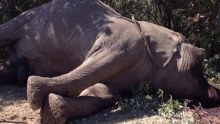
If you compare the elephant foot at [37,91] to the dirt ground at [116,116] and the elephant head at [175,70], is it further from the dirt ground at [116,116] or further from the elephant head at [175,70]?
the elephant head at [175,70]

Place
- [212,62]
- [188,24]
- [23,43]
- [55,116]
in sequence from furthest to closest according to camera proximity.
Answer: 1. [188,24]
2. [212,62]
3. [23,43]
4. [55,116]

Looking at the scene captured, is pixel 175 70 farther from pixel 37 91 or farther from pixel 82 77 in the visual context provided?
pixel 37 91

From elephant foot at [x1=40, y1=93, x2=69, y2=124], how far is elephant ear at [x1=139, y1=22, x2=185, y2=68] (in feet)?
4.92

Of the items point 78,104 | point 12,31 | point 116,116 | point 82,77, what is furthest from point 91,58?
point 12,31

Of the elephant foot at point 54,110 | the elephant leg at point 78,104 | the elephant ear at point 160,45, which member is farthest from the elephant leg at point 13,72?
the elephant ear at point 160,45

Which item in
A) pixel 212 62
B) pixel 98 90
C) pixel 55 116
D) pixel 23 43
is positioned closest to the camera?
pixel 55 116

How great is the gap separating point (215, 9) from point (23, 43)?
3.54 meters

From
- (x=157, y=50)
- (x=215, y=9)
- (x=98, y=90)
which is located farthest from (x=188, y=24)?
(x=98, y=90)

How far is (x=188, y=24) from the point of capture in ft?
30.2

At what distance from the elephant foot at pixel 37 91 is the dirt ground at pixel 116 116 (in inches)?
14.4

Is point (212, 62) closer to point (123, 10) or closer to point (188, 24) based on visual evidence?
point (188, 24)

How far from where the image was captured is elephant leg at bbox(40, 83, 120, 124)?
18.2 feet

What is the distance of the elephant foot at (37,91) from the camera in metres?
5.67

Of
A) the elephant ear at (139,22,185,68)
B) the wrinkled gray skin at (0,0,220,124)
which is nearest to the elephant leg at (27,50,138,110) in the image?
→ the wrinkled gray skin at (0,0,220,124)
